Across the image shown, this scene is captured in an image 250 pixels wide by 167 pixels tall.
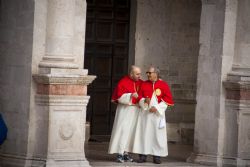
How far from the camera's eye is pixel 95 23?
73.7 ft

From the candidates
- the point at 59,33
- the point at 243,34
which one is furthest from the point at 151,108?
the point at 59,33

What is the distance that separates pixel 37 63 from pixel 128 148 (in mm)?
2920

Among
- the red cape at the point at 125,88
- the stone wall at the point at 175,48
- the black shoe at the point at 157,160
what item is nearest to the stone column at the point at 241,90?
the black shoe at the point at 157,160

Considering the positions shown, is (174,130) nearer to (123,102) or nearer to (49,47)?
(123,102)

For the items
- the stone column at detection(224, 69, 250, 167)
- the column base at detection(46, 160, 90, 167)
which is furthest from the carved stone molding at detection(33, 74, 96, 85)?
the stone column at detection(224, 69, 250, 167)

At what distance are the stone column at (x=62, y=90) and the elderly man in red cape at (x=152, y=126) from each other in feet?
6.50

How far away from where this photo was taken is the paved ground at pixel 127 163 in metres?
18.0

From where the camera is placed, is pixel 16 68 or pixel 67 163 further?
pixel 16 68

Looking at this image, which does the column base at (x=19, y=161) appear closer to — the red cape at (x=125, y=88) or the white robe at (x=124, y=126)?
the white robe at (x=124, y=126)

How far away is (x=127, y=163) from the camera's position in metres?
18.1

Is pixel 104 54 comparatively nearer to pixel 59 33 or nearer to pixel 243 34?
pixel 243 34

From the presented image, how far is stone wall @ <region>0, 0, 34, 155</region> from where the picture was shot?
16531 millimetres

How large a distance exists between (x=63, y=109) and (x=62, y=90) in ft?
1.05

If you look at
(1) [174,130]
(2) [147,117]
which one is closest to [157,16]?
(1) [174,130]
